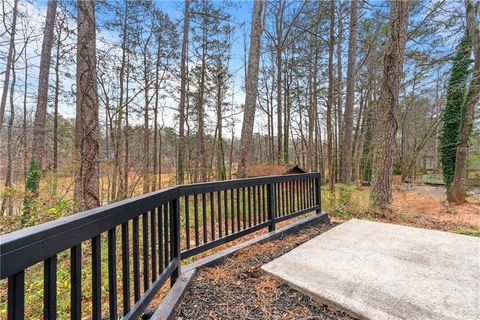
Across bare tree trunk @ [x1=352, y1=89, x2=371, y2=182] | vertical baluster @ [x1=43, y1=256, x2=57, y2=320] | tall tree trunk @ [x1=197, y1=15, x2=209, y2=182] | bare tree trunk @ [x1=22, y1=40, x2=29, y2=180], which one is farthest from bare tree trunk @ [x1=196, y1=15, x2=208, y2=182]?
bare tree trunk @ [x1=352, y1=89, x2=371, y2=182]

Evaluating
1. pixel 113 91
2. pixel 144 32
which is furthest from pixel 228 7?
pixel 113 91

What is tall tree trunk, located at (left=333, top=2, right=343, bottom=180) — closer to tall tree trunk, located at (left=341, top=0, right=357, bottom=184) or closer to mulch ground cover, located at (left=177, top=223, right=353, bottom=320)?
tall tree trunk, located at (left=341, top=0, right=357, bottom=184)

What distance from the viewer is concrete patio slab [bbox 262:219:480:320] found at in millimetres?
1648

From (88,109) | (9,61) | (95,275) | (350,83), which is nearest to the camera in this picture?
(95,275)

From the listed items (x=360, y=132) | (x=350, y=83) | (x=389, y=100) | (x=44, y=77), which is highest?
(x=350, y=83)

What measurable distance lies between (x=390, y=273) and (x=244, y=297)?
1.32 metres

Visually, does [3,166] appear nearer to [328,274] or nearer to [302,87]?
[328,274]

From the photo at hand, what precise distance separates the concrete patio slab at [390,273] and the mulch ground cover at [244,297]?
0.09 meters

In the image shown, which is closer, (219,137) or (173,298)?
(173,298)

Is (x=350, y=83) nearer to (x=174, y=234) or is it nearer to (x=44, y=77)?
(x=174, y=234)

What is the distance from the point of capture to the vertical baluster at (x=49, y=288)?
0.80m

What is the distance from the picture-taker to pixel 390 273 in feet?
A: 6.91

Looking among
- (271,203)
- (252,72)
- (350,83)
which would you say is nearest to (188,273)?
(271,203)

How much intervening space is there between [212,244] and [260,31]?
5129mm
